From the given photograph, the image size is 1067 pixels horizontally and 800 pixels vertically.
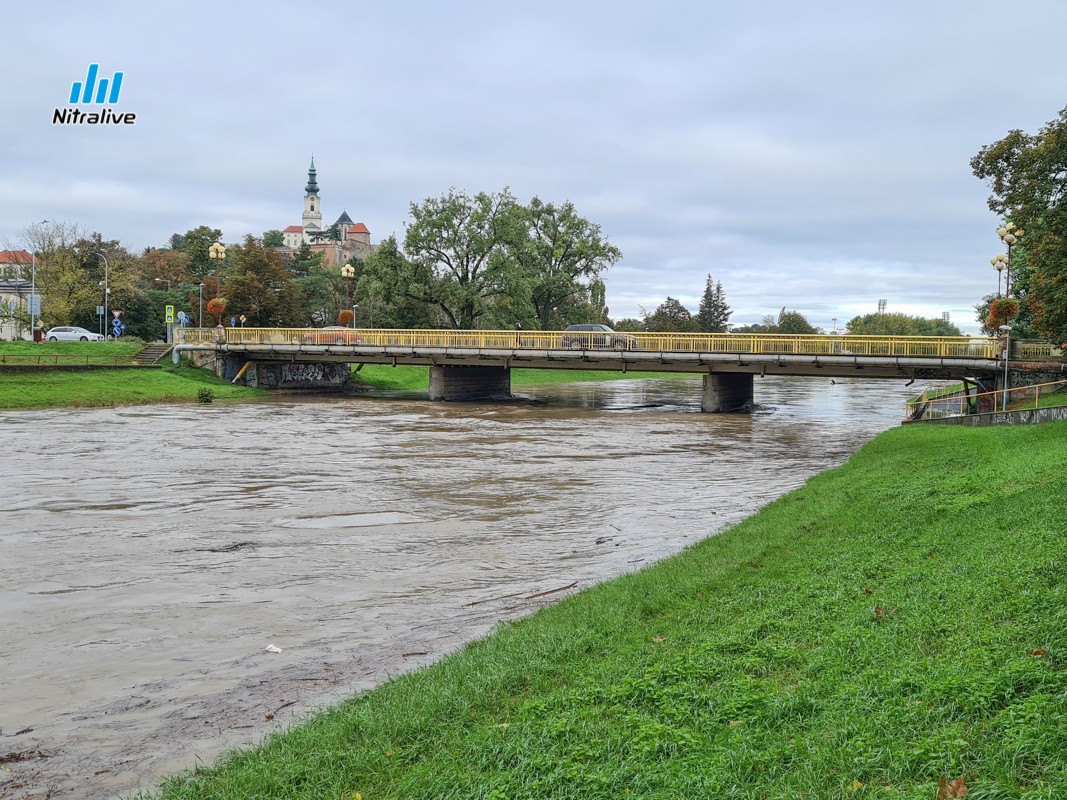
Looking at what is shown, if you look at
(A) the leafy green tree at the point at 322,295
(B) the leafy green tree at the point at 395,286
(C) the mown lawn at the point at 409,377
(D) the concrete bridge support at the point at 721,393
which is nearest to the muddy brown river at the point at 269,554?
(D) the concrete bridge support at the point at 721,393

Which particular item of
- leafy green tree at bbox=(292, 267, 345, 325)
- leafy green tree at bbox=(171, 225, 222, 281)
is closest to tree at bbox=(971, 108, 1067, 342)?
leafy green tree at bbox=(292, 267, 345, 325)

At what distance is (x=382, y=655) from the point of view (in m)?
9.05

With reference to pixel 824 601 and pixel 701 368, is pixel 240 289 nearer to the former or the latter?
pixel 701 368

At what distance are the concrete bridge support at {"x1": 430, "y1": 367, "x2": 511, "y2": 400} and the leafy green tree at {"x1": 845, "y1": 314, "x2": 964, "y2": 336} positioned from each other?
95998 mm

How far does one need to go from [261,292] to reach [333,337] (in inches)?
803

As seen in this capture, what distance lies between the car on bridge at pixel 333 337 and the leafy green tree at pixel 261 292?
→ 59.8ft

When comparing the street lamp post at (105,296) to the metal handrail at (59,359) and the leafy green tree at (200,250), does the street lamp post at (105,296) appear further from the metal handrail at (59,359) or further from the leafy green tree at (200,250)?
the leafy green tree at (200,250)

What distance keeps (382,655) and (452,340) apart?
4479 cm

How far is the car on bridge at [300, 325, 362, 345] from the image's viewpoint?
55938 mm

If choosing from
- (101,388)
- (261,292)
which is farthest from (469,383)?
(261,292)

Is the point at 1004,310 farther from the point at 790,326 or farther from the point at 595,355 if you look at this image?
the point at 790,326

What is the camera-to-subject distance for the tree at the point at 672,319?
114 meters

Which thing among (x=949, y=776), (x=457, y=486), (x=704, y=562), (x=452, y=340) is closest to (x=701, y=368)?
(x=452, y=340)

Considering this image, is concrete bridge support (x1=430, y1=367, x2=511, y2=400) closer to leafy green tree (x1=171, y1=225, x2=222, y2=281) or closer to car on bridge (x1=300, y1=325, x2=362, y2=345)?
car on bridge (x1=300, y1=325, x2=362, y2=345)
